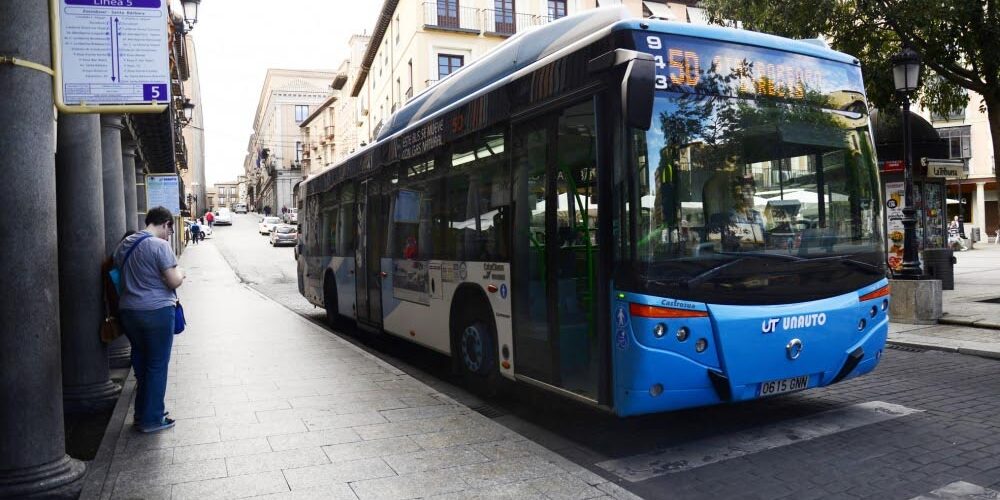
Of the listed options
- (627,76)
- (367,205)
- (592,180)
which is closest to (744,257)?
(592,180)

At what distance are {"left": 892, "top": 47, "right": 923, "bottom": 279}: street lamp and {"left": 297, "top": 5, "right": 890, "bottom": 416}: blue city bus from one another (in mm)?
6609

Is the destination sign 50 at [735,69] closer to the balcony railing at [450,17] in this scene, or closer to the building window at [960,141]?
the balcony railing at [450,17]

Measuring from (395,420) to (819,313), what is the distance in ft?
11.1

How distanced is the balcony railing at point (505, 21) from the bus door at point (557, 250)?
106 feet

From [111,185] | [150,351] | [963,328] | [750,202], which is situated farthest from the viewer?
[963,328]

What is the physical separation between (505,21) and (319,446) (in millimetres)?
34536

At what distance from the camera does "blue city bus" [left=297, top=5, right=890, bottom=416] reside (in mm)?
4938

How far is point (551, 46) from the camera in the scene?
6.51 metres

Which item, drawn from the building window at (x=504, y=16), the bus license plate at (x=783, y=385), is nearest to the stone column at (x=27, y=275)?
the bus license plate at (x=783, y=385)

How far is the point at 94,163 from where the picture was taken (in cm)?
673

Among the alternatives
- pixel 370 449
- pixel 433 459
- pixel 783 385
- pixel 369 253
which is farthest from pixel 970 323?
pixel 370 449

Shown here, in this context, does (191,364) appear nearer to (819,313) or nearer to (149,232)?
(149,232)

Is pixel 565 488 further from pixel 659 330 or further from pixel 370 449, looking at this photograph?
pixel 370 449

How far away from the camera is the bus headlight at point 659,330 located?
4.88 metres
